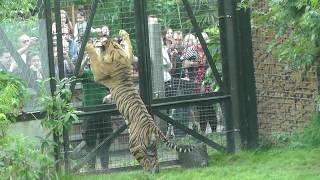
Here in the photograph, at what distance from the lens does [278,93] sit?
9.84 metres

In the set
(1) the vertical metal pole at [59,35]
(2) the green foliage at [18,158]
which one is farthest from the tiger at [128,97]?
(2) the green foliage at [18,158]

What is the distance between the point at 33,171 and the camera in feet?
23.0

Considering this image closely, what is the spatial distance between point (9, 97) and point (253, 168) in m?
3.07

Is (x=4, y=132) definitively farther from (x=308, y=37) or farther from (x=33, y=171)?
(x=308, y=37)

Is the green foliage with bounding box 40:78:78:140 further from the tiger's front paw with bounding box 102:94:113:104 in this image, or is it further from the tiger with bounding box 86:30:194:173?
the tiger's front paw with bounding box 102:94:113:104

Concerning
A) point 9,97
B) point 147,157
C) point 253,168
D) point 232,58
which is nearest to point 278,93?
point 232,58

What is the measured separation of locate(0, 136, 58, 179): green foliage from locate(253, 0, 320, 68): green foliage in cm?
273

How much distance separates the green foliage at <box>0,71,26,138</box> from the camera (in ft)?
22.7

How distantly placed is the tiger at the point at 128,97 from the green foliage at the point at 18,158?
1.73 meters

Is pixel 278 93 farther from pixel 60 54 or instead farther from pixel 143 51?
pixel 60 54

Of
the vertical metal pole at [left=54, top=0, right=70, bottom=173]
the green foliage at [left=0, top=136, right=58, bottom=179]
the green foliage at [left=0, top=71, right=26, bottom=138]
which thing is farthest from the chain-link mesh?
the green foliage at [left=0, top=136, right=58, bottom=179]

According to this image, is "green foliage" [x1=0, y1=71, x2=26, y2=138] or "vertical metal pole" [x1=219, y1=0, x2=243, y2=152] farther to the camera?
"vertical metal pole" [x1=219, y1=0, x2=243, y2=152]

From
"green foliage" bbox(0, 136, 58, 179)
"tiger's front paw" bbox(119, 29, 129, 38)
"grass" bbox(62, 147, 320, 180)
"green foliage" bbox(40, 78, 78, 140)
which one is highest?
"tiger's front paw" bbox(119, 29, 129, 38)

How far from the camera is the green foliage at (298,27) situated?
744 centimetres
